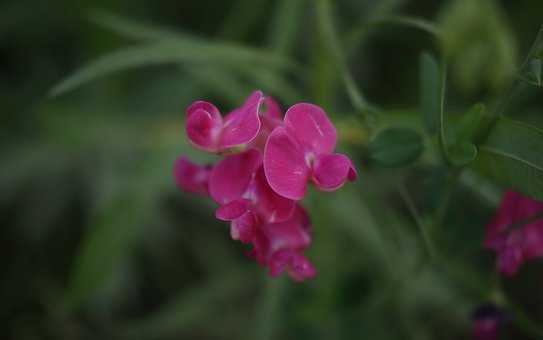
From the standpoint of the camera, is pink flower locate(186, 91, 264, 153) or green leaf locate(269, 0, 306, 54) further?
green leaf locate(269, 0, 306, 54)

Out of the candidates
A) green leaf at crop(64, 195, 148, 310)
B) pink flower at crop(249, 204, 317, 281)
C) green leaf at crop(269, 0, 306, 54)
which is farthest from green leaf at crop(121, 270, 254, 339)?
pink flower at crop(249, 204, 317, 281)

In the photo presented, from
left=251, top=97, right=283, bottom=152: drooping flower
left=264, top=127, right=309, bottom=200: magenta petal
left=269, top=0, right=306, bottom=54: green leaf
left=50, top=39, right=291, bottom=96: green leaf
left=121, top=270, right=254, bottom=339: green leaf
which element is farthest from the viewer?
left=121, top=270, right=254, bottom=339: green leaf

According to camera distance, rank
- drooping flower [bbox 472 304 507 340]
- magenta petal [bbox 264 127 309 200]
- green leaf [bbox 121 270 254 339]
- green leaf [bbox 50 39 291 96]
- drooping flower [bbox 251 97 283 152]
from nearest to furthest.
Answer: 1. magenta petal [bbox 264 127 309 200]
2. drooping flower [bbox 251 97 283 152]
3. drooping flower [bbox 472 304 507 340]
4. green leaf [bbox 50 39 291 96]
5. green leaf [bbox 121 270 254 339]

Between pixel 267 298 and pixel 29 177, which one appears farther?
pixel 29 177

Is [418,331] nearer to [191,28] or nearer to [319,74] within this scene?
[319,74]

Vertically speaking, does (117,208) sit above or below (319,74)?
below

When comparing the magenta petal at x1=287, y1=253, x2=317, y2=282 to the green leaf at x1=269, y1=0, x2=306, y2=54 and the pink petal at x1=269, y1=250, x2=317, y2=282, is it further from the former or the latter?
the green leaf at x1=269, y1=0, x2=306, y2=54

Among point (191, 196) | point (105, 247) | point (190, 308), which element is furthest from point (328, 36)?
point (190, 308)

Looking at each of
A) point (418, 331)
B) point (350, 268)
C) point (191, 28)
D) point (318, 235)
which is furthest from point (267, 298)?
point (191, 28)
